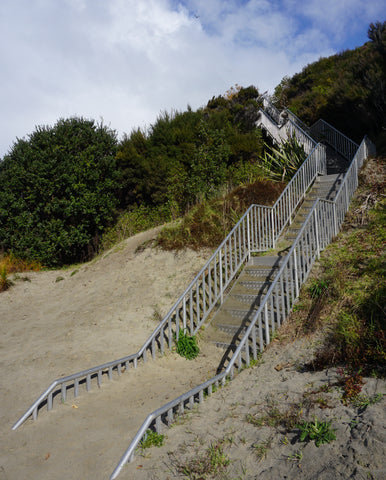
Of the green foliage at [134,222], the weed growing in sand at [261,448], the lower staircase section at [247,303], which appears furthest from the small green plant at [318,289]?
the green foliage at [134,222]

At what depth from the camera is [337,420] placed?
2.81m

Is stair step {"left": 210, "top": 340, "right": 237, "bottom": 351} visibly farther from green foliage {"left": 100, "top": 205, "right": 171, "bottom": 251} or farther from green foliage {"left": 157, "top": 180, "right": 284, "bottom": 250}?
green foliage {"left": 100, "top": 205, "right": 171, "bottom": 251}

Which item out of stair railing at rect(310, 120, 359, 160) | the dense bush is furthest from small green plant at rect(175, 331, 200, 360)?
stair railing at rect(310, 120, 359, 160)

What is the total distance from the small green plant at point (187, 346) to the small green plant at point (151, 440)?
7.93 ft

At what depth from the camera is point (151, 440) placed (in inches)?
120

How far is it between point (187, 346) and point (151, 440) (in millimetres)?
2561

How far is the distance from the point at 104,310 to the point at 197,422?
4462mm

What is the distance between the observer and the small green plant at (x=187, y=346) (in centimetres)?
555

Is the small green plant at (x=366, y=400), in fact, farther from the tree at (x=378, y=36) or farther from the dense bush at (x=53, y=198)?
the tree at (x=378, y=36)

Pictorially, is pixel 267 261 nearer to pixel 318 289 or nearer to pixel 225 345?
pixel 318 289

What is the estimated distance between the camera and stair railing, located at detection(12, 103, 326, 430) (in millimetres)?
4406

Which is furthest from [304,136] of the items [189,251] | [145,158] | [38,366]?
[38,366]

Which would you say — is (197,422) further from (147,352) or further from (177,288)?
(177,288)

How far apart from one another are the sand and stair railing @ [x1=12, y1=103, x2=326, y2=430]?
7.5 inches
